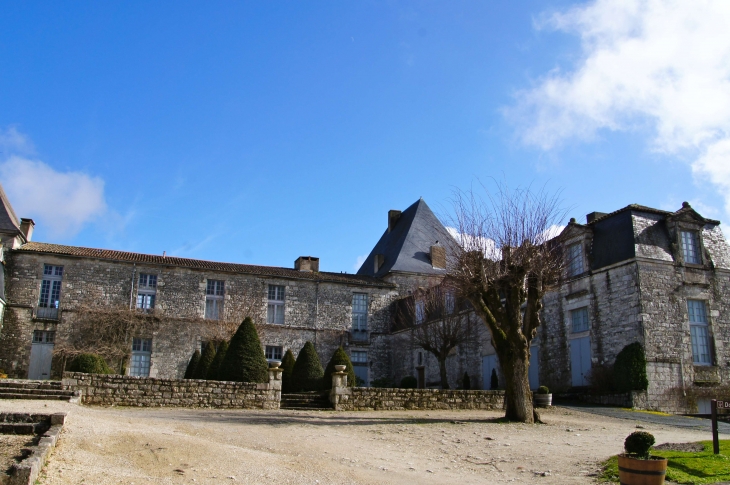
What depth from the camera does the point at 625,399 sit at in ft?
55.4

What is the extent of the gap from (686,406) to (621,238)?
16.3ft

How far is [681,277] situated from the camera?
60.3 ft

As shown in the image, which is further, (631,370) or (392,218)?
(392,218)

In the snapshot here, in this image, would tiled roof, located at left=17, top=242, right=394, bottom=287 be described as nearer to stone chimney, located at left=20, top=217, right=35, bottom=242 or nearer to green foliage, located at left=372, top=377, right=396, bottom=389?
stone chimney, located at left=20, top=217, right=35, bottom=242

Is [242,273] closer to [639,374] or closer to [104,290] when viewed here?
[104,290]

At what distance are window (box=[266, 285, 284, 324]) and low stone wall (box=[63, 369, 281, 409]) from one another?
10.1 metres

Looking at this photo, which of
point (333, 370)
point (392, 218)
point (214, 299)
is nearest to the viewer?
point (333, 370)

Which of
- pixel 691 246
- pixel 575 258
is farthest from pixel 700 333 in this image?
pixel 575 258

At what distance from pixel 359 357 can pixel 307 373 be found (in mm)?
7834

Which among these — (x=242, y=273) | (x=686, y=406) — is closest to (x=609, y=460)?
(x=686, y=406)

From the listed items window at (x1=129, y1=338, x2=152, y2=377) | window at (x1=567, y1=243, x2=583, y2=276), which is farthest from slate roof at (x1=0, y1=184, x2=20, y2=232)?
window at (x1=567, y1=243, x2=583, y2=276)

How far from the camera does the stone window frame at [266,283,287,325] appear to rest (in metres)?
25.3

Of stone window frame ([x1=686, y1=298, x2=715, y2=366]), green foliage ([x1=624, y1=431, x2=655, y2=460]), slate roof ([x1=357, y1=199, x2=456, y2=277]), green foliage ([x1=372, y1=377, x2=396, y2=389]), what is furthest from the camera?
slate roof ([x1=357, y1=199, x2=456, y2=277])

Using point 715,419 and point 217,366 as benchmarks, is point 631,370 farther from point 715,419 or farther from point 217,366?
point 217,366
